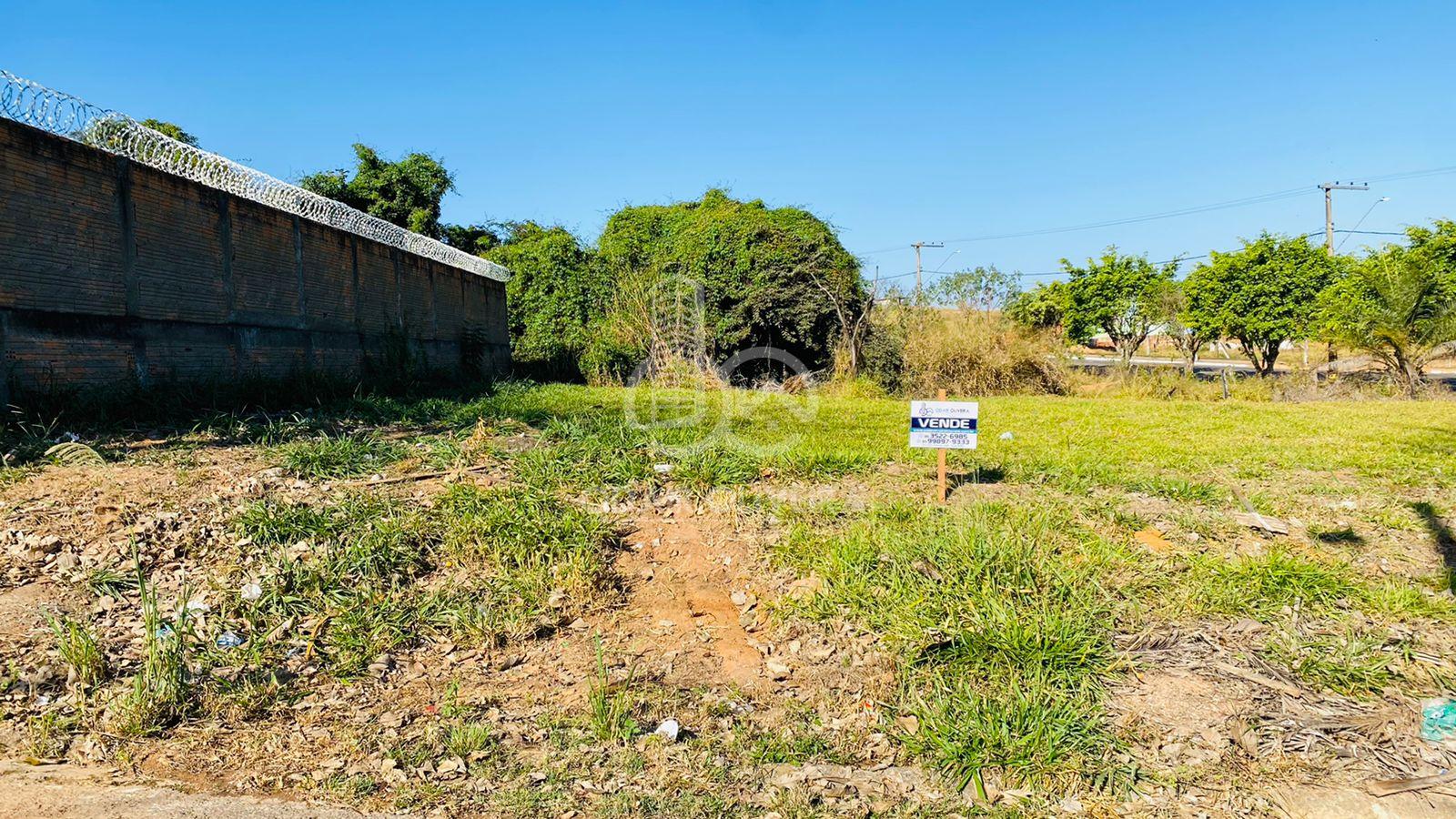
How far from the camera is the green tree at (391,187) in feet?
71.4

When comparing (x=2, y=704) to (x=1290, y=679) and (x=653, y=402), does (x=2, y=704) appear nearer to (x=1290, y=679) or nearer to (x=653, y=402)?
(x=1290, y=679)

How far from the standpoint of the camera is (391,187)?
22188mm

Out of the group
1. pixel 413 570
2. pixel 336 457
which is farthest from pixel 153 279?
pixel 413 570

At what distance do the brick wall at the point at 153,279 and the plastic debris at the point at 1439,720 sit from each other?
816cm

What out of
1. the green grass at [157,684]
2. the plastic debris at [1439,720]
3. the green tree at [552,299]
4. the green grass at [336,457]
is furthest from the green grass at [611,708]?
the green tree at [552,299]

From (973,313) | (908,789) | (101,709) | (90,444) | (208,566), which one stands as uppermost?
(973,313)

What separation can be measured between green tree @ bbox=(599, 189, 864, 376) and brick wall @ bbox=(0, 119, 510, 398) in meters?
6.83

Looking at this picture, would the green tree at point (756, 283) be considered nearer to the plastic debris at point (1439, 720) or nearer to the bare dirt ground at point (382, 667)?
the bare dirt ground at point (382, 667)

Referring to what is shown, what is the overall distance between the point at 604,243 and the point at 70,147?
13.0 meters

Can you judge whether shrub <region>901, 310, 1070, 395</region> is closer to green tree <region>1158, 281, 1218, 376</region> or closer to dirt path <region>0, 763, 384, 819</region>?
green tree <region>1158, 281, 1218, 376</region>

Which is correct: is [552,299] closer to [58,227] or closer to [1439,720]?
[58,227]

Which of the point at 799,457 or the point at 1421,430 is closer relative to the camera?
the point at 799,457

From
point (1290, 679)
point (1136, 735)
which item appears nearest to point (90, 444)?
point (1136, 735)

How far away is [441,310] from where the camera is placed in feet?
46.0
